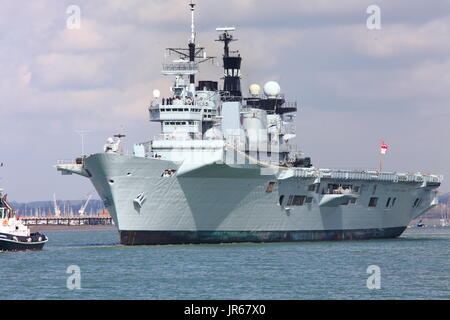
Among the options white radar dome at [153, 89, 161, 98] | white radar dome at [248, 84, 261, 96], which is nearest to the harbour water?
white radar dome at [153, 89, 161, 98]

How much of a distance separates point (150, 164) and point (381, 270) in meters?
16.2

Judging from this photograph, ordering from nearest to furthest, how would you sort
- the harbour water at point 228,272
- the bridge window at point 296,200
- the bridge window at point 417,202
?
1. the harbour water at point 228,272
2. the bridge window at point 296,200
3. the bridge window at point 417,202

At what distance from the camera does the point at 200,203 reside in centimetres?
5791

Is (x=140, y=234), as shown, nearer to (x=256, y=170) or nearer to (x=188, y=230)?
(x=188, y=230)

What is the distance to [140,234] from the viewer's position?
190 feet

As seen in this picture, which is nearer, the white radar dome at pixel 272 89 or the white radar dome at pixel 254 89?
the white radar dome at pixel 272 89

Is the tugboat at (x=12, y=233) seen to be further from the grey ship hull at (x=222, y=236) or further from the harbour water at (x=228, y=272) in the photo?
the grey ship hull at (x=222, y=236)

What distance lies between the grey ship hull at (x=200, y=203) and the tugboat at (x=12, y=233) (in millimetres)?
4801

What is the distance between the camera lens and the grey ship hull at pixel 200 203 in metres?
56.5

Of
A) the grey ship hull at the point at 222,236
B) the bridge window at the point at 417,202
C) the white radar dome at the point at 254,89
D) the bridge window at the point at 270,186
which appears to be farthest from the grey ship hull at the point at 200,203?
the bridge window at the point at 417,202

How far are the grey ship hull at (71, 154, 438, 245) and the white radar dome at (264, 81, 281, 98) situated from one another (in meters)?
9.16

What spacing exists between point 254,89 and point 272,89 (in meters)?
1.37

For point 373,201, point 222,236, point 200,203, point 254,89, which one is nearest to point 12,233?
point 200,203

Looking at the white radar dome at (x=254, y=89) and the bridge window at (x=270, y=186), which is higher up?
the white radar dome at (x=254, y=89)
